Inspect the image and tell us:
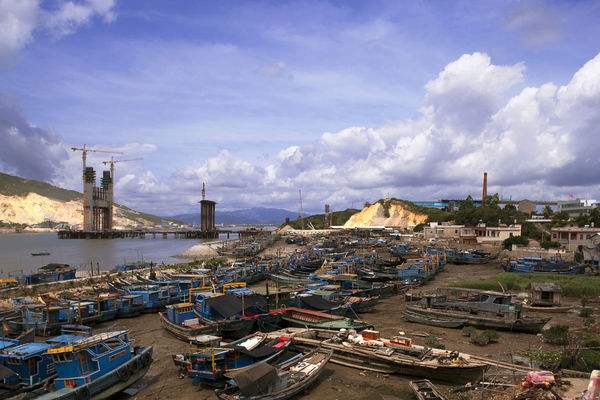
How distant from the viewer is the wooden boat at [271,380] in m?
15.3

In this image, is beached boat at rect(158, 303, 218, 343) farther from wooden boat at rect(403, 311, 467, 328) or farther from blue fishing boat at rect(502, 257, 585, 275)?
blue fishing boat at rect(502, 257, 585, 275)

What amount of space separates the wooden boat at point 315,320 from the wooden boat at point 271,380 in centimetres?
574

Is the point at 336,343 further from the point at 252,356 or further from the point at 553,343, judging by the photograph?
the point at 553,343

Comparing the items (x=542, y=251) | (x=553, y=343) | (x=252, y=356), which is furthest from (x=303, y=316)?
(x=542, y=251)

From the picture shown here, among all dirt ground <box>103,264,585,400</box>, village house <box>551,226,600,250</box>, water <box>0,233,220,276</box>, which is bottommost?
water <box>0,233,220,276</box>

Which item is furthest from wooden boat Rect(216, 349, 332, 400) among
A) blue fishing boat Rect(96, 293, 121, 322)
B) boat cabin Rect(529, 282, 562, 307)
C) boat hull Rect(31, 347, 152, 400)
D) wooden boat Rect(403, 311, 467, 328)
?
boat cabin Rect(529, 282, 562, 307)

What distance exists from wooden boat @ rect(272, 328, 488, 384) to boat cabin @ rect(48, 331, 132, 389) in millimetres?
7515

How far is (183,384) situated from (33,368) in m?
5.48

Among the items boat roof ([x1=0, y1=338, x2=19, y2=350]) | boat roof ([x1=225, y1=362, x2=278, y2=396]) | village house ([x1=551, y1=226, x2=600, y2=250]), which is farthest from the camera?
village house ([x1=551, y1=226, x2=600, y2=250])

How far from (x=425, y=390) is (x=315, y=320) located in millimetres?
10184

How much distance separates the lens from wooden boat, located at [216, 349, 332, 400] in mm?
15289

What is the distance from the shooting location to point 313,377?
17812 millimetres

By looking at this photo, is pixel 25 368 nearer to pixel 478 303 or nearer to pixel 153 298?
pixel 153 298

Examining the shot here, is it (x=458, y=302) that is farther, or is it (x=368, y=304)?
(x=368, y=304)
